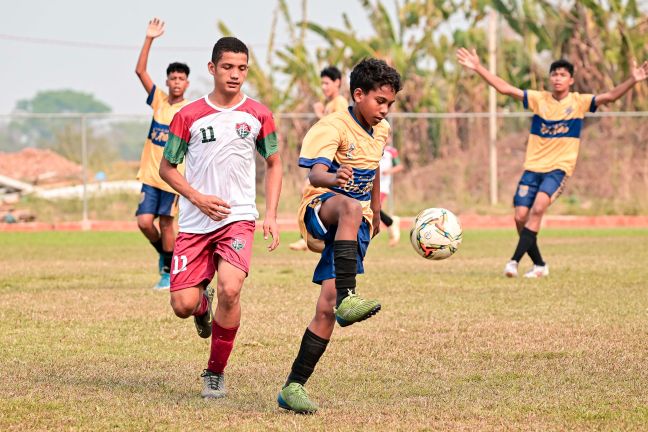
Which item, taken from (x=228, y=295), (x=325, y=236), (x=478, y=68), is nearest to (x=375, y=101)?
(x=325, y=236)

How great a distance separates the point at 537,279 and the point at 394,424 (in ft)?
23.7

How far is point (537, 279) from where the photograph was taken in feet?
40.9

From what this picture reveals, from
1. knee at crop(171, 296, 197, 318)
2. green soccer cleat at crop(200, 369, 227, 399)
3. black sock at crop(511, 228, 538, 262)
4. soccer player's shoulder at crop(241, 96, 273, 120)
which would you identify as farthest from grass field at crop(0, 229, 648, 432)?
soccer player's shoulder at crop(241, 96, 273, 120)

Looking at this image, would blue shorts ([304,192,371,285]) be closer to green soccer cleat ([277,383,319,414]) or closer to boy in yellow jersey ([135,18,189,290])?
green soccer cleat ([277,383,319,414])

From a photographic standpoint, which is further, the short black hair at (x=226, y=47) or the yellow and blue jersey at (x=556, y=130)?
the yellow and blue jersey at (x=556, y=130)

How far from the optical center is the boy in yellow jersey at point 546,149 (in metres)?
12.7

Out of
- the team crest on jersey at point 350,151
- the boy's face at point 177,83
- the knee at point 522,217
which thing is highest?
the boy's face at point 177,83

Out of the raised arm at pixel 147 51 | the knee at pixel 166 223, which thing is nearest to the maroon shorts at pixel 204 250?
the raised arm at pixel 147 51

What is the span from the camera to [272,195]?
6.52 metres

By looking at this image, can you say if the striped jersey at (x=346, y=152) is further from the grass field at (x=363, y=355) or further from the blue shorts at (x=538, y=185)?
the blue shorts at (x=538, y=185)

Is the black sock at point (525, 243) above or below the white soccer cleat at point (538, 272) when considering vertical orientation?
above

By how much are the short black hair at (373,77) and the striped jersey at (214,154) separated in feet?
2.36

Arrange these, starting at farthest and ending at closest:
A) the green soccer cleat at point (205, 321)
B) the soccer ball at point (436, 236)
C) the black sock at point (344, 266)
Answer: the soccer ball at point (436, 236)
the green soccer cleat at point (205, 321)
the black sock at point (344, 266)

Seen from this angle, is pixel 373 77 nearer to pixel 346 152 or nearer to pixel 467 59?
pixel 346 152
